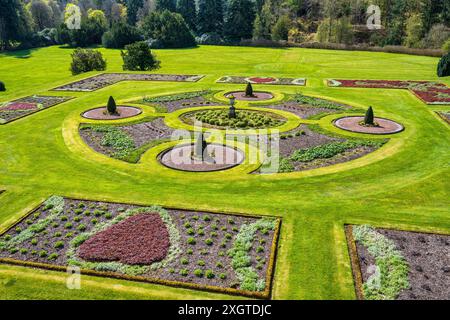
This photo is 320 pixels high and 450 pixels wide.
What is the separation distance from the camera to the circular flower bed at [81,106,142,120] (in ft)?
136

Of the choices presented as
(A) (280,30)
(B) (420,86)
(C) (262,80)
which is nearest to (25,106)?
(C) (262,80)

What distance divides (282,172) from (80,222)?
549 inches

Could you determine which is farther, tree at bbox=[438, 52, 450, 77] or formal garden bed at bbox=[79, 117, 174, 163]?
tree at bbox=[438, 52, 450, 77]

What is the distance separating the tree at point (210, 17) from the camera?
13350 centimetres

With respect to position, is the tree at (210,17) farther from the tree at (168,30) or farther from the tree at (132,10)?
the tree at (132,10)

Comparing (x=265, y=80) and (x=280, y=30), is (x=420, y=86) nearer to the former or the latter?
(x=265, y=80)

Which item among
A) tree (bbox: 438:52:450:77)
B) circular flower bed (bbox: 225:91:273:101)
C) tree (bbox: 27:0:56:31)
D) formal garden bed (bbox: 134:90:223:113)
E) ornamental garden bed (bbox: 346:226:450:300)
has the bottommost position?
ornamental garden bed (bbox: 346:226:450:300)

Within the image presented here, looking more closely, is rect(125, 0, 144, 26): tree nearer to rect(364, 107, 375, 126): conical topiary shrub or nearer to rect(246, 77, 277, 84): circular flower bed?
rect(246, 77, 277, 84): circular flower bed

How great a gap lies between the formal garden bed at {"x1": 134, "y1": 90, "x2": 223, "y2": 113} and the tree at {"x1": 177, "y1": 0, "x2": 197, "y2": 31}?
97.6 m

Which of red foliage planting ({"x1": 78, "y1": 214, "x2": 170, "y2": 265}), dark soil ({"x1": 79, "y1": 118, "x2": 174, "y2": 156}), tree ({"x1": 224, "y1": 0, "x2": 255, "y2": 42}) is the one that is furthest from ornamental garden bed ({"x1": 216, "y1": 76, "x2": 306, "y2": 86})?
tree ({"x1": 224, "y1": 0, "x2": 255, "y2": 42})

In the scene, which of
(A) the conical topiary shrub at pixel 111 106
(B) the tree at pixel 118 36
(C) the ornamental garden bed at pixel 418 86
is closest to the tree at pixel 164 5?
(B) the tree at pixel 118 36

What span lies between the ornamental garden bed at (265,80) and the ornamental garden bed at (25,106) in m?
26.1

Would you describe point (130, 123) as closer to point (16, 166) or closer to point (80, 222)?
point (16, 166)

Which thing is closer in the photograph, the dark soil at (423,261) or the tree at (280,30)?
the dark soil at (423,261)
